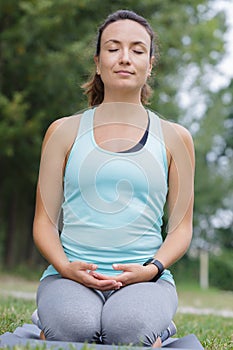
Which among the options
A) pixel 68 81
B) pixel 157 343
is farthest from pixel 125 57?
pixel 68 81

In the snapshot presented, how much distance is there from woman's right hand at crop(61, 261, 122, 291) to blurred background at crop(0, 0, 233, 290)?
7.36 m

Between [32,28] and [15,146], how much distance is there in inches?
107

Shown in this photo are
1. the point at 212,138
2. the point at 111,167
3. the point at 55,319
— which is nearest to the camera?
the point at 55,319

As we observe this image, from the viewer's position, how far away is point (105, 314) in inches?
102

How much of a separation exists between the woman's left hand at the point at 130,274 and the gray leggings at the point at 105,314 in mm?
29

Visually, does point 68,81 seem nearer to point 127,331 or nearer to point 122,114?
point 122,114

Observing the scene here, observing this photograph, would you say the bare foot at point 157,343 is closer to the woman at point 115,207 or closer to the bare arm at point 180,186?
the woman at point 115,207

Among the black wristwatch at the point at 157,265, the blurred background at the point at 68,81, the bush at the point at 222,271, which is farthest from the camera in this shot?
the bush at the point at 222,271

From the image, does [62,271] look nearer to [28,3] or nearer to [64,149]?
[64,149]

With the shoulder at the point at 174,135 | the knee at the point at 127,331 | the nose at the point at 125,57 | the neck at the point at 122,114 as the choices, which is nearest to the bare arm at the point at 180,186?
the shoulder at the point at 174,135

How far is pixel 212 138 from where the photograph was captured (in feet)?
64.9

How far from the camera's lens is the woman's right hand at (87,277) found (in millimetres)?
2611

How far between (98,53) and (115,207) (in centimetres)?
81

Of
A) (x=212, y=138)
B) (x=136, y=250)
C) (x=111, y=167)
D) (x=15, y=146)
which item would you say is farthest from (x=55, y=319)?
(x=212, y=138)
